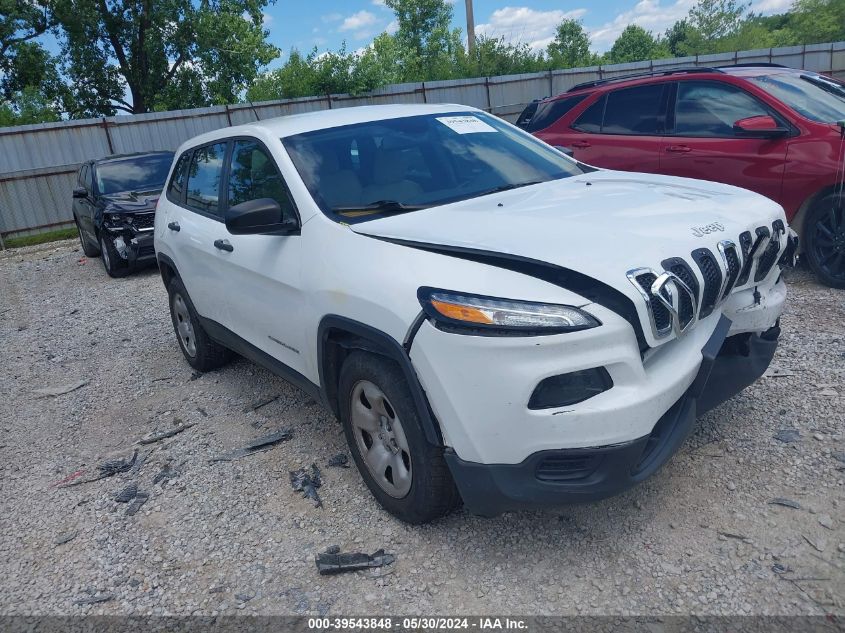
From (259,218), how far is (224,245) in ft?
3.01

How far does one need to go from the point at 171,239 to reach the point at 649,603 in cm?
407

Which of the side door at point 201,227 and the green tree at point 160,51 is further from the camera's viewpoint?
the green tree at point 160,51

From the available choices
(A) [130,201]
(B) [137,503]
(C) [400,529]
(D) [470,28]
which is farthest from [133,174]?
(D) [470,28]

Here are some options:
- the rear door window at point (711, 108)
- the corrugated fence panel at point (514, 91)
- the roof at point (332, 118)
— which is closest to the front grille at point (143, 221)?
the roof at point (332, 118)

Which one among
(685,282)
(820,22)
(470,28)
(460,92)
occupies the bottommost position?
(685,282)

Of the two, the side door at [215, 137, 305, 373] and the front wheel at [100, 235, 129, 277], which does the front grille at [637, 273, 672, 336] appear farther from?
the front wheel at [100, 235, 129, 277]

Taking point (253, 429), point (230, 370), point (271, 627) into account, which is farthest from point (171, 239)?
point (271, 627)

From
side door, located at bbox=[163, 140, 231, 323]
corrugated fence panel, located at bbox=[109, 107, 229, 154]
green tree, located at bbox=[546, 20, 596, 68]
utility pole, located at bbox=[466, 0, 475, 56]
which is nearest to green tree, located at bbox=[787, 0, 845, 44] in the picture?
green tree, located at bbox=[546, 20, 596, 68]

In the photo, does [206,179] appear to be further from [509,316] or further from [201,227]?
[509,316]

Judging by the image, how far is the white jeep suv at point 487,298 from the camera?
8.05 feet

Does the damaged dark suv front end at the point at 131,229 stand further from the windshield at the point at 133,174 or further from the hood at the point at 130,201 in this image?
the windshield at the point at 133,174

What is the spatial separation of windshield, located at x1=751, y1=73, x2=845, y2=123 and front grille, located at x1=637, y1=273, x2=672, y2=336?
4.16 m

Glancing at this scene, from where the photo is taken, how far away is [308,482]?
12.0 ft

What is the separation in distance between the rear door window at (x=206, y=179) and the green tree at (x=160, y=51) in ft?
69.1
